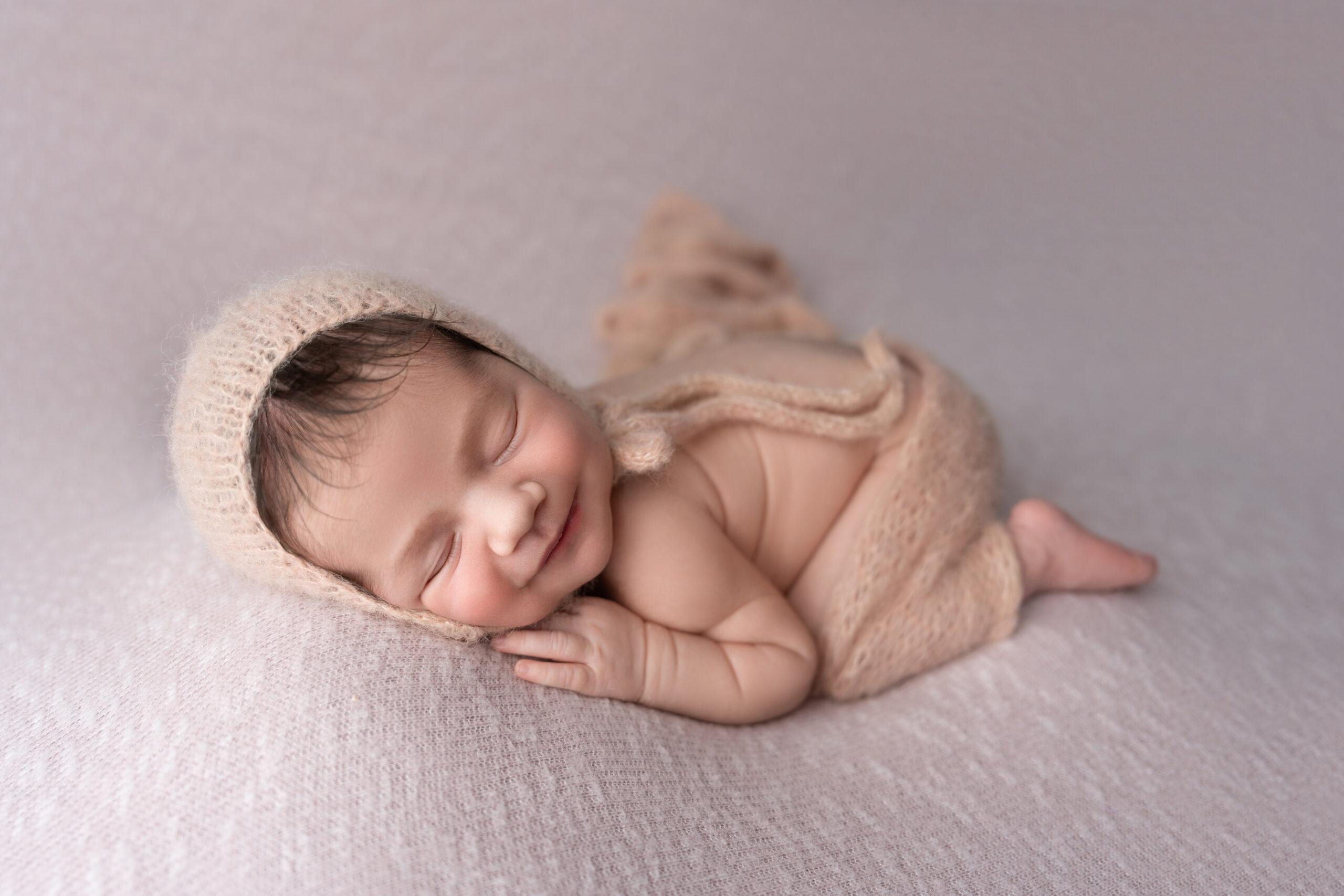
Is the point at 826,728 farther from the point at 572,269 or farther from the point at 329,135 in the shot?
the point at 329,135

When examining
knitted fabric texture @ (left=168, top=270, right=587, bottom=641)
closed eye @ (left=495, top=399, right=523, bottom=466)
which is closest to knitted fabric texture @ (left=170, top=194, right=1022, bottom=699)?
knitted fabric texture @ (left=168, top=270, right=587, bottom=641)

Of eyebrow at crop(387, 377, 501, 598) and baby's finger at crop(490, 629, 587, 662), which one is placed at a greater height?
eyebrow at crop(387, 377, 501, 598)

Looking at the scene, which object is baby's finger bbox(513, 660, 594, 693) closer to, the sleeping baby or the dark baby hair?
the sleeping baby

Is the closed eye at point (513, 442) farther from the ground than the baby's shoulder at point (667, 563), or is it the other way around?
the closed eye at point (513, 442)

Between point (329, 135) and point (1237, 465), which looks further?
point (329, 135)

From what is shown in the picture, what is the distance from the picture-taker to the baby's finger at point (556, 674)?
3.52ft

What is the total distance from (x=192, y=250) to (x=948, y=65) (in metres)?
1.89

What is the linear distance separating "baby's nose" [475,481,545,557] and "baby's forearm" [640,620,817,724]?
0.87 ft

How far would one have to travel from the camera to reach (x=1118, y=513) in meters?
1.70

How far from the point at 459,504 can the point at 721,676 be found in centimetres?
42

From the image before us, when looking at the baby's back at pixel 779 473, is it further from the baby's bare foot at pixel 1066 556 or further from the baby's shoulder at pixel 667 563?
the baby's bare foot at pixel 1066 556

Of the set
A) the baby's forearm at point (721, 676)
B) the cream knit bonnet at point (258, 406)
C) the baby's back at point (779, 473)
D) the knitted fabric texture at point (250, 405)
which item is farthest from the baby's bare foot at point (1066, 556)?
the knitted fabric texture at point (250, 405)

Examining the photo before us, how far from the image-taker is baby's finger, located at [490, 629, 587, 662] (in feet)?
3.60

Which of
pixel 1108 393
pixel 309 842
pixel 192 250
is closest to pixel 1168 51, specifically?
pixel 1108 393
